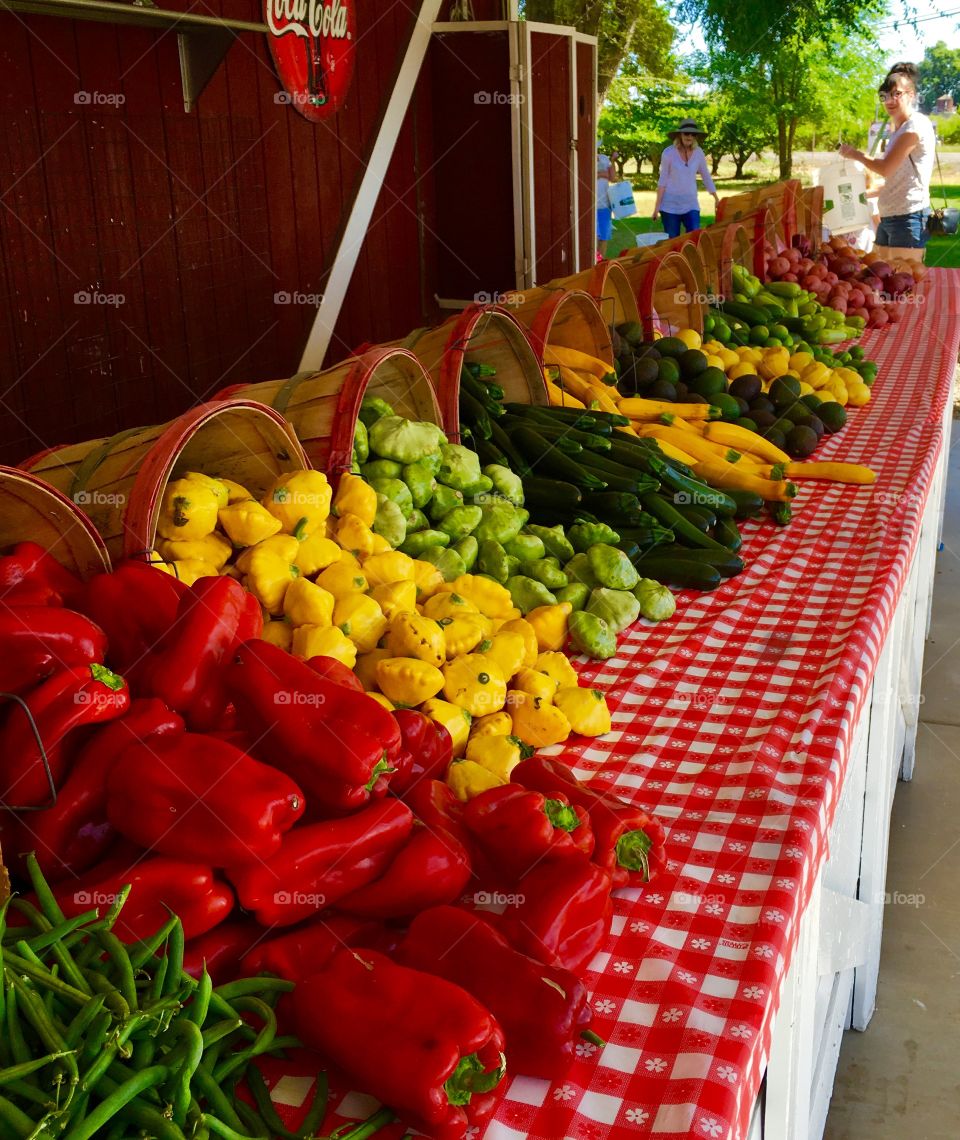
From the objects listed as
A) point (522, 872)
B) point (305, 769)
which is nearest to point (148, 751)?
point (305, 769)

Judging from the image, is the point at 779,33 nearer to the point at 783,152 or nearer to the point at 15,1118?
the point at 783,152

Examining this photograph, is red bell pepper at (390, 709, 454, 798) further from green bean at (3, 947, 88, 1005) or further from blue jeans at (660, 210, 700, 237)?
blue jeans at (660, 210, 700, 237)

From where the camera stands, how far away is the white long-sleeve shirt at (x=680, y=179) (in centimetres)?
1298

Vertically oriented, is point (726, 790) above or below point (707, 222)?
below

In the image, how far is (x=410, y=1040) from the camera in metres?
1.28

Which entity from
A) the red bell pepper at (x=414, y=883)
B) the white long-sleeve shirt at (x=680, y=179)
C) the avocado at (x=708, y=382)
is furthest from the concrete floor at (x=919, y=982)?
the white long-sleeve shirt at (x=680, y=179)

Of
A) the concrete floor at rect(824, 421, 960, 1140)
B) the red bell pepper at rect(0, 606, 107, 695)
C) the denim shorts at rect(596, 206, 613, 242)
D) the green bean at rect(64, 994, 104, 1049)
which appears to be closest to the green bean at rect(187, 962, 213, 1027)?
the green bean at rect(64, 994, 104, 1049)

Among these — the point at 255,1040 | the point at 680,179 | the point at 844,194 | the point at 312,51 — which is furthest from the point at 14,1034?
the point at 680,179

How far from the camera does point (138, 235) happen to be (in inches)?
207

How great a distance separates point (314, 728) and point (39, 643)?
0.41 metres

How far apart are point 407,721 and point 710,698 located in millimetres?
856

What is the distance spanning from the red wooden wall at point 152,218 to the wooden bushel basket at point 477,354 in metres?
2.25

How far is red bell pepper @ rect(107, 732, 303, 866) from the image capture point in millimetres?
1452

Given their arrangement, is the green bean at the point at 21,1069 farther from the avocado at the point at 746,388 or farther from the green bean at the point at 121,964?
the avocado at the point at 746,388
